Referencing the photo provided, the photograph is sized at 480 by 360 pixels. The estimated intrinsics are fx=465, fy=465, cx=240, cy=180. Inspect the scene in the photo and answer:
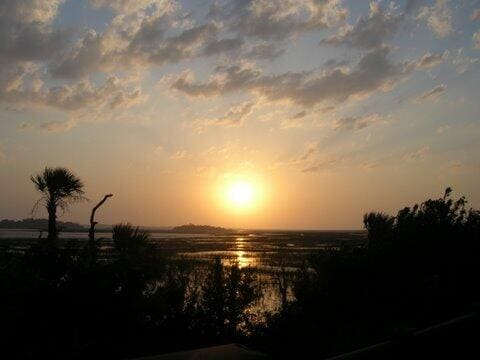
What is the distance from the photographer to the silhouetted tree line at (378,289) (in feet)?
27.5

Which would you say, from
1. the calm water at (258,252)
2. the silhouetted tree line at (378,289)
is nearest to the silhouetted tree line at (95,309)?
the calm water at (258,252)

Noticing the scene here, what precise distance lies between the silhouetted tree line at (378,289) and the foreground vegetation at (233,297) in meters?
0.02

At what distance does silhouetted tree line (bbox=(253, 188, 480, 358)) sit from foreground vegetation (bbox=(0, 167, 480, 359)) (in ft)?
0.08

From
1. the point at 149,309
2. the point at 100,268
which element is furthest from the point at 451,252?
the point at 100,268

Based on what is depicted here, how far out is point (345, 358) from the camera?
3.90 metres

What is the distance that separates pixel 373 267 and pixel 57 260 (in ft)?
21.4

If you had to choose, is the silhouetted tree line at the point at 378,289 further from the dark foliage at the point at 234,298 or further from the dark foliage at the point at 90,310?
the dark foliage at the point at 90,310

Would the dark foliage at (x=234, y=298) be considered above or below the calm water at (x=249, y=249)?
above

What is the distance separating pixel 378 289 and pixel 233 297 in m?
3.30

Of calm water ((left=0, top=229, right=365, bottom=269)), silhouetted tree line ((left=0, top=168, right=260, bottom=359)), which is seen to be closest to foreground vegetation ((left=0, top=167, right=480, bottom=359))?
silhouetted tree line ((left=0, top=168, right=260, bottom=359))

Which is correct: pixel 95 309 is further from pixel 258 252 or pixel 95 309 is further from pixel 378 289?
pixel 258 252

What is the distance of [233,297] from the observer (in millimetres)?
8508

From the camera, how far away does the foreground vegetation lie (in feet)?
19.6

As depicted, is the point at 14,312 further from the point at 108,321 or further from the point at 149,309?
the point at 149,309
